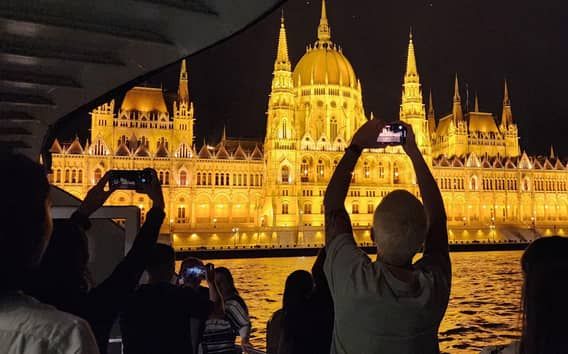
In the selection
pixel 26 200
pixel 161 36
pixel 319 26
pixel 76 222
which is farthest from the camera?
pixel 319 26

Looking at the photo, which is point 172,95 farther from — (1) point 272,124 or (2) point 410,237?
(2) point 410,237

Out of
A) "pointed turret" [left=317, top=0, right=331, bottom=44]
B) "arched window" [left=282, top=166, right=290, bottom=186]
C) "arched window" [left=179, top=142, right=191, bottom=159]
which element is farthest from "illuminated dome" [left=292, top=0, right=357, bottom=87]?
"arched window" [left=179, top=142, right=191, bottom=159]

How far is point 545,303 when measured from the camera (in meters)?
1.48

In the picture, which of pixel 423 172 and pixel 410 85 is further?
pixel 410 85

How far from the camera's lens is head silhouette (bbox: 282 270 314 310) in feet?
8.65

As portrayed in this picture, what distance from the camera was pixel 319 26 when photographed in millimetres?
58000

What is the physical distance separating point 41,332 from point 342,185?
109cm

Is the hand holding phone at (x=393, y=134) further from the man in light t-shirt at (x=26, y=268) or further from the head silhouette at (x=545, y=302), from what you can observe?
the man in light t-shirt at (x=26, y=268)

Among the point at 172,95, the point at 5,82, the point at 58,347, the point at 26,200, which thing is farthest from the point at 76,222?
the point at 172,95

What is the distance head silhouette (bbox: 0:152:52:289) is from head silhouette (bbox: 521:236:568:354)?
118 cm

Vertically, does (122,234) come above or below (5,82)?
below

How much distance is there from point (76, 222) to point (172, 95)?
5270 centimetres

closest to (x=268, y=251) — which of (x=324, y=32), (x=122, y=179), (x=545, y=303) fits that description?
(x=324, y=32)

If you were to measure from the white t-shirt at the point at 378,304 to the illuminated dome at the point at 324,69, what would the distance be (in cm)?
5140
